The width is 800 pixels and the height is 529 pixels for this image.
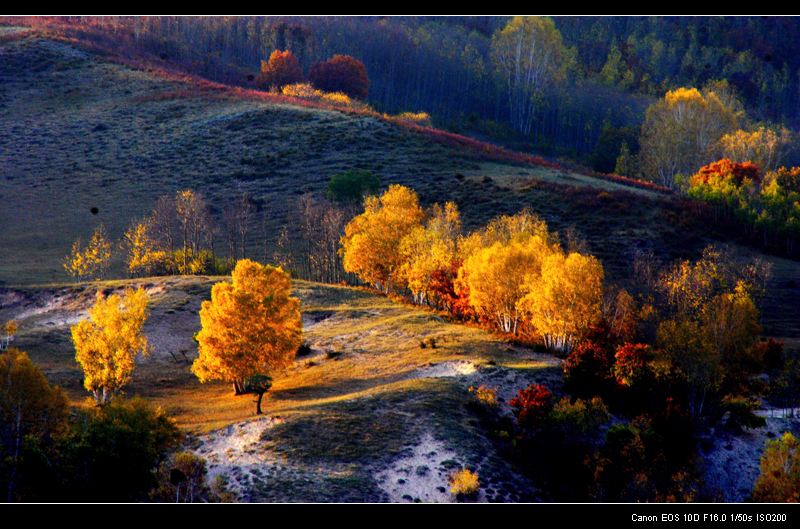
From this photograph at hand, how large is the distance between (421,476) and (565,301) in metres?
24.4

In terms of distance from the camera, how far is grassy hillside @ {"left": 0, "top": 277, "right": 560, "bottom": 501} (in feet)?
129

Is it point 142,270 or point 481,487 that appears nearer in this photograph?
point 481,487

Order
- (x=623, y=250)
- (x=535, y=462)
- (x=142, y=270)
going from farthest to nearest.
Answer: (x=623, y=250) → (x=142, y=270) → (x=535, y=462)

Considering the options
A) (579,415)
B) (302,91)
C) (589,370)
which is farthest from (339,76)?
(579,415)

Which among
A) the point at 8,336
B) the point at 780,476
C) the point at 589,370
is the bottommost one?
the point at 8,336

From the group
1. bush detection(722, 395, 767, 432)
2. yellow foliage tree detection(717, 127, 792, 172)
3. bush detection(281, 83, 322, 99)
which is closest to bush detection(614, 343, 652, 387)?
bush detection(722, 395, 767, 432)

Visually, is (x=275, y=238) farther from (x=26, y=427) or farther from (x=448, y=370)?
(x=26, y=427)

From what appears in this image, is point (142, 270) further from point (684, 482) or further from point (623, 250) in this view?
point (684, 482)

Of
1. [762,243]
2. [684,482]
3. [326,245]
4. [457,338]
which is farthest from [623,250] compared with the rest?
[684,482]

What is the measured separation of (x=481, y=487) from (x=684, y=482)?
12.4m

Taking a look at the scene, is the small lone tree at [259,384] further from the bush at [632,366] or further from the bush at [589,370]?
the bush at [632,366]

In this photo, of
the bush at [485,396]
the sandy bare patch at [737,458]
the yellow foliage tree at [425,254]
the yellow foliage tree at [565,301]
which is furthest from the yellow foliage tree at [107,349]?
the sandy bare patch at [737,458]

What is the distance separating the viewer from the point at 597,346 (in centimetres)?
5428

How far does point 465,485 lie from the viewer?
3825 centimetres
